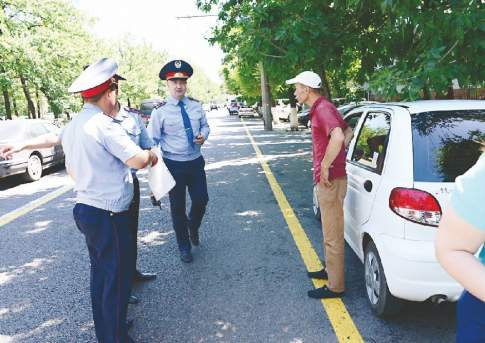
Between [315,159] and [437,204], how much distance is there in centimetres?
110

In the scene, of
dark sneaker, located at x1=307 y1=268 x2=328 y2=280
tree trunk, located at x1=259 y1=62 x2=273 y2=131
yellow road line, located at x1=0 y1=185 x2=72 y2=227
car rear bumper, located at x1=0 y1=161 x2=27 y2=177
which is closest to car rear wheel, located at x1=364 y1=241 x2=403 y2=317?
dark sneaker, located at x1=307 y1=268 x2=328 y2=280

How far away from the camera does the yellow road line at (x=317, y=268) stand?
9.93 feet

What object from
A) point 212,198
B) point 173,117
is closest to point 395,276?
point 173,117

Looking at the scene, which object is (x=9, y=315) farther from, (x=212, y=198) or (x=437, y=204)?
(x=212, y=198)

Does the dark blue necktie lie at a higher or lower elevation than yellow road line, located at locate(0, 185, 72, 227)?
higher

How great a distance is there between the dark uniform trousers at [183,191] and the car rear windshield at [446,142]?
7.61ft

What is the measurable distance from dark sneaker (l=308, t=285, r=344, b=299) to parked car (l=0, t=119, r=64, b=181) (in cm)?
788

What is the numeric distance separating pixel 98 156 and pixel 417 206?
6.69 feet

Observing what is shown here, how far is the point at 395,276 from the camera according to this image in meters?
2.83

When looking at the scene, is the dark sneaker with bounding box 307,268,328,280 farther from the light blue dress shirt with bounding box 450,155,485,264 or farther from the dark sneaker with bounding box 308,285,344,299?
the light blue dress shirt with bounding box 450,155,485,264

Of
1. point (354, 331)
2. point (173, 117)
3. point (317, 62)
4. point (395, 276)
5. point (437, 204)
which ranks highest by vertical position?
point (317, 62)

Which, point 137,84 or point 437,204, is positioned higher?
point 137,84

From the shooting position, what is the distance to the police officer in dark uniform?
172 inches

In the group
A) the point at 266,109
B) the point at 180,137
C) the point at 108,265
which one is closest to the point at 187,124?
the point at 180,137
